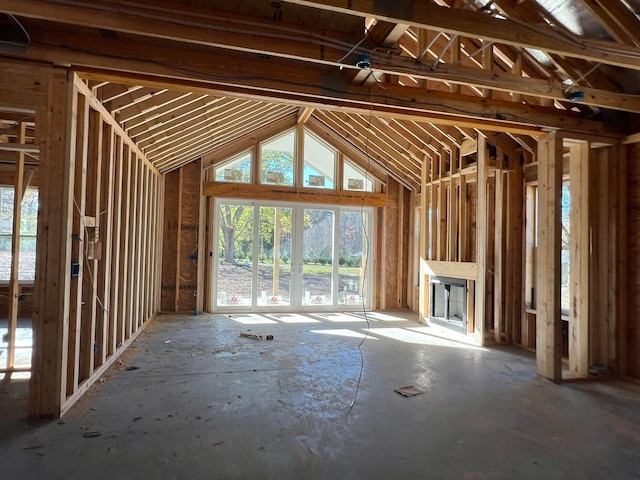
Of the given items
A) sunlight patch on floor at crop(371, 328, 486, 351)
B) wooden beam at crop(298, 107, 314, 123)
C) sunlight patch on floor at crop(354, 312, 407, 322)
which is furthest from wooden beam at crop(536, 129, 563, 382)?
wooden beam at crop(298, 107, 314, 123)

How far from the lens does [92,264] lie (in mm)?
3756

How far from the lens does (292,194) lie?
827 centimetres

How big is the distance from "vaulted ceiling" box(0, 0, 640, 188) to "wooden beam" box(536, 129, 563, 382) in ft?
1.35

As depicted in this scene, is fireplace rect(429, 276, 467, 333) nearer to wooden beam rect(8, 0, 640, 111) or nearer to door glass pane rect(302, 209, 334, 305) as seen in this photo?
door glass pane rect(302, 209, 334, 305)

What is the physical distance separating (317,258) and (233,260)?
1.92 meters

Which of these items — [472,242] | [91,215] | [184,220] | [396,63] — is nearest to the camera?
[396,63]

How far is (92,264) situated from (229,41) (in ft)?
8.61

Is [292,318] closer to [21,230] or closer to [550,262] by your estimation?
[550,262]

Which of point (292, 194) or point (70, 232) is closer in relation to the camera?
point (70, 232)

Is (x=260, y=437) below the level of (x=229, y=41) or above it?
below

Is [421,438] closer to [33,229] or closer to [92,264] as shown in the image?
[92,264]

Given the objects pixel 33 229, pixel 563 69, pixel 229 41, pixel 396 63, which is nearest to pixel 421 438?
pixel 396 63

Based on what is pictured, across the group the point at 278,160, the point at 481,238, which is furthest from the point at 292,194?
the point at 481,238

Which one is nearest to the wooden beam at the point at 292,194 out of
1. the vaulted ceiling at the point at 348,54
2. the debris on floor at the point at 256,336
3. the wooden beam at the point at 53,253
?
the vaulted ceiling at the point at 348,54
